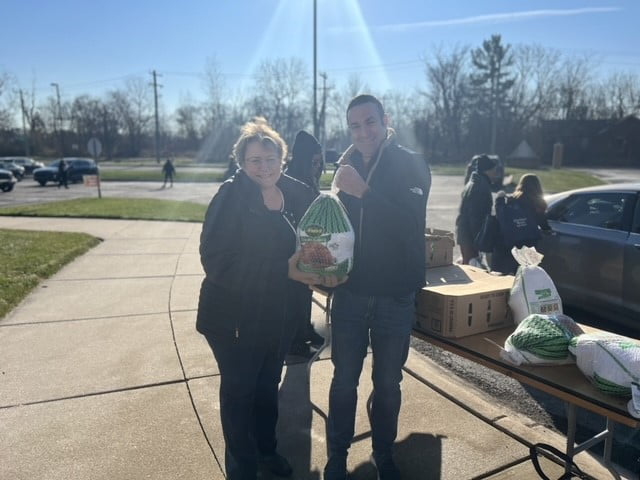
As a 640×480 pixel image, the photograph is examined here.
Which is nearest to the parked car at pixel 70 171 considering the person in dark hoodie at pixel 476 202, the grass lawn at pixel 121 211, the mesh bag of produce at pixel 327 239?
the grass lawn at pixel 121 211

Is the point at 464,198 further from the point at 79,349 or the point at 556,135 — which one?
the point at 556,135

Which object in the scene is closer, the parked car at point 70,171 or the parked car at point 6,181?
the parked car at point 6,181

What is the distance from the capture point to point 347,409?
2.55 metres

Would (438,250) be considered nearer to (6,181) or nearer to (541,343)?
(541,343)

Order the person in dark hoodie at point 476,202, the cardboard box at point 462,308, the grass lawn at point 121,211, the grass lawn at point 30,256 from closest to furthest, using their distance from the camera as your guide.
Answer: the cardboard box at point 462,308 < the person in dark hoodie at point 476,202 < the grass lawn at point 30,256 < the grass lawn at point 121,211

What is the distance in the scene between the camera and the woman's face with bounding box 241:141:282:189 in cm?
238

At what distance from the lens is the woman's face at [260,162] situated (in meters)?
2.38

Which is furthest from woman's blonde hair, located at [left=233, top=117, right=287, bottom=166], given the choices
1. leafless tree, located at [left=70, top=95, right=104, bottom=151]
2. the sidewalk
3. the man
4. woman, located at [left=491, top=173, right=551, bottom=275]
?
leafless tree, located at [left=70, top=95, right=104, bottom=151]

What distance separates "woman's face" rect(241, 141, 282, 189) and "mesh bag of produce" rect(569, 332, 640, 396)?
1679mm

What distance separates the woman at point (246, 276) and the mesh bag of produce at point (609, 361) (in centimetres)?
128

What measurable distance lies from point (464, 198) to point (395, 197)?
13.0ft

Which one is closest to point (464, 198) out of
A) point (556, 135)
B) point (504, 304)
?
point (504, 304)

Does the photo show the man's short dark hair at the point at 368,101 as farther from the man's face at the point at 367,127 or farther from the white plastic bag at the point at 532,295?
the white plastic bag at the point at 532,295

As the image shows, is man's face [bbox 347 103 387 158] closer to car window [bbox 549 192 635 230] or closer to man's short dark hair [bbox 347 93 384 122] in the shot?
man's short dark hair [bbox 347 93 384 122]
